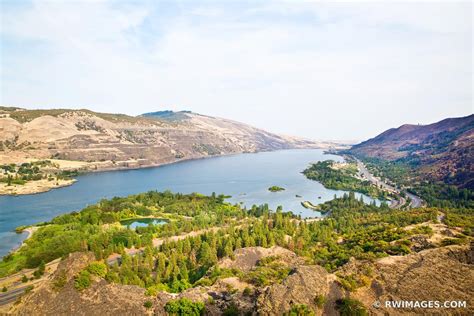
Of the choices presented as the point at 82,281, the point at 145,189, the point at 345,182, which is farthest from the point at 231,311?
the point at 345,182

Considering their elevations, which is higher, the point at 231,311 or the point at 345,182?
A: the point at 231,311

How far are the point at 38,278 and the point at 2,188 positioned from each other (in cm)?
9767

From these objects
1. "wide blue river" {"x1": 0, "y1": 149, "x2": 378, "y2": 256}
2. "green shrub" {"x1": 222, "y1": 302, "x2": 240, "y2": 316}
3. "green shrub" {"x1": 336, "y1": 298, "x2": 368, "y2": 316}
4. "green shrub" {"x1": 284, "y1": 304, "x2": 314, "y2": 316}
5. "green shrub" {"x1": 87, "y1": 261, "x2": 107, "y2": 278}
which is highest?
"green shrub" {"x1": 87, "y1": 261, "x2": 107, "y2": 278}

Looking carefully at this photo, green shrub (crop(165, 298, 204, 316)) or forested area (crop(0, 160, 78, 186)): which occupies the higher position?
forested area (crop(0, 160, 78, 186))

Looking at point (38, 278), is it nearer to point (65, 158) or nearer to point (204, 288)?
point (204, 288)

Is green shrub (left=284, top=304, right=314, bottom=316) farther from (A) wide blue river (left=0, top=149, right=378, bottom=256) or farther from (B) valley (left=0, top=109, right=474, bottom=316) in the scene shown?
(A) wide blue river (left=0, top=149, right=378, bottom=256)

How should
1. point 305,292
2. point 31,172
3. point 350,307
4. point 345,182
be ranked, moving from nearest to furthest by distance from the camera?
point 350,307
point 305,292
point 31,172
point 345,182

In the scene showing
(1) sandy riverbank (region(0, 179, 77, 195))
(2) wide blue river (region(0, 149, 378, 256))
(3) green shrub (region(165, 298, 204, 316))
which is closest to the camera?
(3) green shrub (region(165, 298, 204, 316))

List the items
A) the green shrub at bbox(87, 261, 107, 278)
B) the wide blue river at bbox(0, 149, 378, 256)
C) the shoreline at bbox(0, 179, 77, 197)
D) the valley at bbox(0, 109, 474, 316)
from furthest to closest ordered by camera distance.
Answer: the shoreline at bbox(0, 179, 77, 197) → the wide blue river at bbox(0, 149, 378, 256) → the green shrub at bbox(87, 261, 107, 278) → the valley at bbox(0, 109, 474, 316)

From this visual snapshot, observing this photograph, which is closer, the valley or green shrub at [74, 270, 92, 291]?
the valley

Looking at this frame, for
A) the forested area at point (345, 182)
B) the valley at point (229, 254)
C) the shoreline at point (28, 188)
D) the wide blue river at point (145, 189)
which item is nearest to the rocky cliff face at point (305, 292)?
the valley at point (229, 254)

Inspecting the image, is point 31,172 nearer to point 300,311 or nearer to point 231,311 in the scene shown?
point 231,311

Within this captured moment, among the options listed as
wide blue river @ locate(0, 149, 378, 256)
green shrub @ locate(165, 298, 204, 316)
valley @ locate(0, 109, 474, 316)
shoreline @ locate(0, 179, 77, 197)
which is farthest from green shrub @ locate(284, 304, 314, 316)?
shoreline @ locate(0, 179, 77, 197)

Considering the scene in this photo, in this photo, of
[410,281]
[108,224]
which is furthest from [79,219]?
[410,281]
